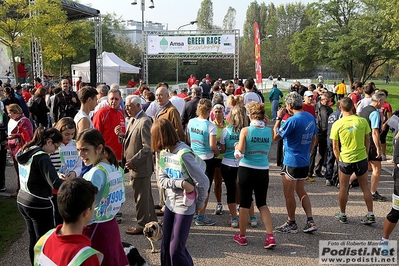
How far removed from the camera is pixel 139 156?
5.06m

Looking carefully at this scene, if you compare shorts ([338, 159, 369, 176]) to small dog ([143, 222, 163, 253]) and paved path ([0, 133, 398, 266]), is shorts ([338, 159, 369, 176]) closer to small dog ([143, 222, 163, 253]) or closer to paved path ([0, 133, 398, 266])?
paved path ([0, 133, 398, 266])

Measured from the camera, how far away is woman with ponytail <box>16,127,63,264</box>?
3.56 metres

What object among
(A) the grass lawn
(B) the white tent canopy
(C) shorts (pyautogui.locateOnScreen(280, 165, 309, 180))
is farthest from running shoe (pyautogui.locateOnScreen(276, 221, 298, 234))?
(B) the white tent canopy

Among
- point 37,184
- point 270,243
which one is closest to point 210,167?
point 270,243

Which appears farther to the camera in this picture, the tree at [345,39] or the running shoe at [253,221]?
the tree at [345,39]

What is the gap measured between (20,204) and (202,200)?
170 centimetres

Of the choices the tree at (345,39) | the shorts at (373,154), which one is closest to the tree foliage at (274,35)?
the tree at (345,39)

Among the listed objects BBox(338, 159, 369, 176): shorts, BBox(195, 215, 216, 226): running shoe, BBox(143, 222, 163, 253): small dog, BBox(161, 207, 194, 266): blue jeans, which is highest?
BBox(338, 159, 369, 176): shorts

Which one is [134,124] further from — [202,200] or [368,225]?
[368,225]

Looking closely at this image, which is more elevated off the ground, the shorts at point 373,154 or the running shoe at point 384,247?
the shorts at point 373,154

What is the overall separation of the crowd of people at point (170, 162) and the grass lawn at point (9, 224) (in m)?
0.99

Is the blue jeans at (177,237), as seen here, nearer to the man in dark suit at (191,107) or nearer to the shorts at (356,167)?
the shorts at (356,167)

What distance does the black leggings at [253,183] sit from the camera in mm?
4883

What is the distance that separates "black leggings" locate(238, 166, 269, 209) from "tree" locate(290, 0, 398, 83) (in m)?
43.9
